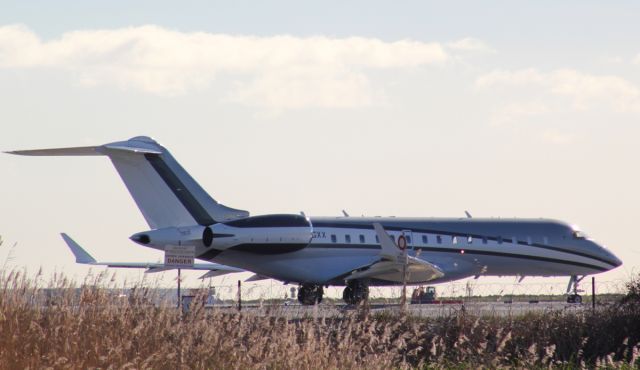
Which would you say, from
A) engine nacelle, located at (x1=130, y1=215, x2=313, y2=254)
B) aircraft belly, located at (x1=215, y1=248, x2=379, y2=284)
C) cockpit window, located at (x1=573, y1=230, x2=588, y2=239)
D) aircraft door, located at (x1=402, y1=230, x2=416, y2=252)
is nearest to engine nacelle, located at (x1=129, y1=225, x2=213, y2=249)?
engine nacelle, located at (x1=130, y1=215, x2=313, y2=254)

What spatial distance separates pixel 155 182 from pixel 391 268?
7.45m

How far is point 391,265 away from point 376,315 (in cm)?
1179

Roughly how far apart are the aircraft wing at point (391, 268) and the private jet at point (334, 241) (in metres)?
0.03

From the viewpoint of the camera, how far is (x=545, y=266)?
1505 inches

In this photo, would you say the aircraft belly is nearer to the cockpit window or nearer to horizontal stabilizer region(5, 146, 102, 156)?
horizontal stabilizer region(5, 146, 102, 156)

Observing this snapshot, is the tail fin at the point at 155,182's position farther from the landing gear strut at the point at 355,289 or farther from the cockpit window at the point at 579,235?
the cockpit window at the point at 579,235

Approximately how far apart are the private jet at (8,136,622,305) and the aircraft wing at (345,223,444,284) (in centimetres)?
3

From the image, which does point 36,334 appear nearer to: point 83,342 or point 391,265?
point 83,342

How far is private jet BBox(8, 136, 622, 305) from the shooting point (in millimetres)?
30812

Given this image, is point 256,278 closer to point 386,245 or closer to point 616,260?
point 386,245

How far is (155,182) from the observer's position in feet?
101

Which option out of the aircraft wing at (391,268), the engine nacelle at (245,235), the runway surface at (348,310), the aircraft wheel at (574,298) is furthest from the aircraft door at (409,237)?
the runway surface at (348,310)

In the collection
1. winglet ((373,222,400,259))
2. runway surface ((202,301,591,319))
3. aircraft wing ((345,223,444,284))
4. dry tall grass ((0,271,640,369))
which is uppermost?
winglet ((373,222,400,259))

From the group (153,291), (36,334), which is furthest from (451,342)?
(36,334)
